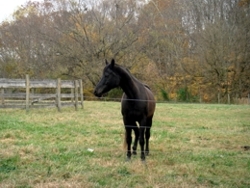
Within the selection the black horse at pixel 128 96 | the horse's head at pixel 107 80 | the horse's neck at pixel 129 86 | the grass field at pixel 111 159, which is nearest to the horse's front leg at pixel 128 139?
the black horse at pixel 128 96

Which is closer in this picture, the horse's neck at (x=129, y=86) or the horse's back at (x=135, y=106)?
the horse's back at (x=135, y=106)

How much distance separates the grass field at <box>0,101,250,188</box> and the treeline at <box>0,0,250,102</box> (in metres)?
18.4

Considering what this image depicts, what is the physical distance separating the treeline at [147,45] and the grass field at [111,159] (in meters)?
18.4

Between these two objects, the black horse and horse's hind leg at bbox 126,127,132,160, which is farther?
horse's hind leg at bbox 126,127,132,160

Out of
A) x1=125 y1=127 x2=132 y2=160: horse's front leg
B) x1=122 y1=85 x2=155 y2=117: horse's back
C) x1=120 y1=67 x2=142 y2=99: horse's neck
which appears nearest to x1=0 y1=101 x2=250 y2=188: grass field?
x1=125 y1=127 x2=132 y2=160: horse's front leg

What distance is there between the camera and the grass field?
4949 millimetres

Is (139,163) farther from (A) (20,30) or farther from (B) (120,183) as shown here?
(A) (20,30)

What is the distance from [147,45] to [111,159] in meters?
28.6

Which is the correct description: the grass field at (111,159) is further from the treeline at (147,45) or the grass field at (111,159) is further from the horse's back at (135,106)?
the treeline at (147,45)

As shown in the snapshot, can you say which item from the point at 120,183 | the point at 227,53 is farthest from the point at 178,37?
the point at 120,183

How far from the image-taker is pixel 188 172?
5.49 metres

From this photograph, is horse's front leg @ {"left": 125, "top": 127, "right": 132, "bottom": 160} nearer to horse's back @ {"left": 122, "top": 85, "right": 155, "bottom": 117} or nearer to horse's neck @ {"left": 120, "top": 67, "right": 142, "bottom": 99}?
horse's back @ {"left": 122, "top": 85, "right": 155, "bottom": 117}

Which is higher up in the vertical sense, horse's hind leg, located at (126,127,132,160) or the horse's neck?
the horse's neck

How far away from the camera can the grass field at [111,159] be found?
4.95m
